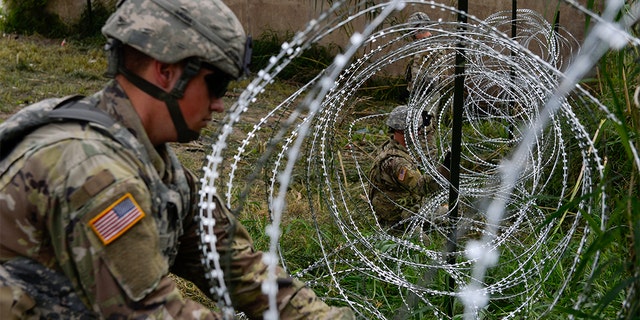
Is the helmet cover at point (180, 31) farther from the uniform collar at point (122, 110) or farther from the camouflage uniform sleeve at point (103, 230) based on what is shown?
the camouflage uniform sleeve at point (103, 230)

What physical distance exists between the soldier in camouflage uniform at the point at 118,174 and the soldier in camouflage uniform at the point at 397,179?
3.42 meters

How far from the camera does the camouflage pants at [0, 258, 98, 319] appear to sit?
208 centimetres

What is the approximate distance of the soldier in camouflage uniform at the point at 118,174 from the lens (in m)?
1.98

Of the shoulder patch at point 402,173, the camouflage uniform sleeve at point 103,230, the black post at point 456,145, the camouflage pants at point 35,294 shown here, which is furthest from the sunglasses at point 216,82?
the shoulder patch at point 402,173

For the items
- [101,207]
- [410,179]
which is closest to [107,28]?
[101,207]

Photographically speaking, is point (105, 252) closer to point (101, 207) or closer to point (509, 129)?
point (101, 207)

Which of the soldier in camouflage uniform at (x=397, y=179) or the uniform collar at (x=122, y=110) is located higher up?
the soldier in camouflage uniform at (x=397, y=179)

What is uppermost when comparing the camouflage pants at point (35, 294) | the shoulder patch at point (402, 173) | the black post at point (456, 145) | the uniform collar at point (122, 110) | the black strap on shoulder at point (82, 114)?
the black post at point (456, 145)

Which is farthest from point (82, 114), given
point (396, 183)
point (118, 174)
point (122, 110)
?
point (396, 183)

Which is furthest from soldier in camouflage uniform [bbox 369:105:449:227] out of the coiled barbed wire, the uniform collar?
the uniform collar

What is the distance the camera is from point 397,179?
5797 millimetres

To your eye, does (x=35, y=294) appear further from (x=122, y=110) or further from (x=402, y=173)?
(x=402, y=173)

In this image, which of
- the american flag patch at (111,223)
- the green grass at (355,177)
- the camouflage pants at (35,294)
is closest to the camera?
the american flag patch at (111,223)

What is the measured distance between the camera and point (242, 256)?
8.64ft
